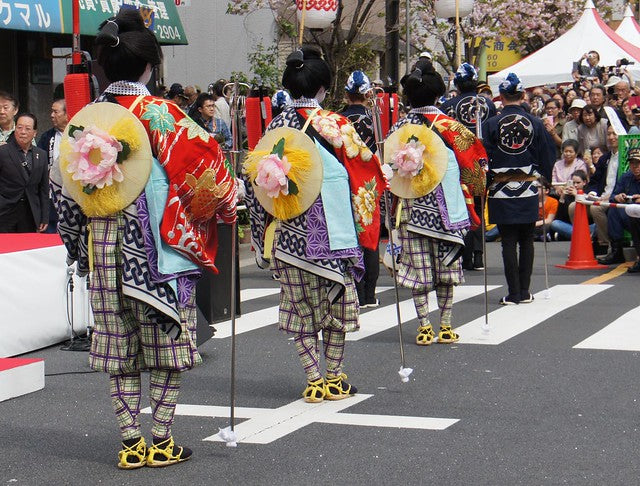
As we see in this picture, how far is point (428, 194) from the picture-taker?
8.41 meters

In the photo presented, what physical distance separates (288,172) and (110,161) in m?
1.53

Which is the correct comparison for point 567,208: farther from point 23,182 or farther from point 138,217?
point 138,217

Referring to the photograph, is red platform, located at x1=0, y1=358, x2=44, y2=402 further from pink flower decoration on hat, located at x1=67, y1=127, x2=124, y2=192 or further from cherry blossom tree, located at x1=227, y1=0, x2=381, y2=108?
cherry blossom tree, located at x1=227, y1=0, x2=381, y2=108

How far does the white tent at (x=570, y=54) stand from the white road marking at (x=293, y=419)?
16900 mm

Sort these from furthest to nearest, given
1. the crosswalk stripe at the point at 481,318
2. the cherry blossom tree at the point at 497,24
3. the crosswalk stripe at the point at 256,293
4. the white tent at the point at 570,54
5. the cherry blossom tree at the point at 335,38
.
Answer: the cherry blossom tree at the point at 497,24
the white tent at the point at 570,54
the cherry blossom tree at the point at 335,38
the crosswalk stripe at the point at 256,293
the crosswalk stripe at the point at 481,318

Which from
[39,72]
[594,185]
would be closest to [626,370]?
[594,185]

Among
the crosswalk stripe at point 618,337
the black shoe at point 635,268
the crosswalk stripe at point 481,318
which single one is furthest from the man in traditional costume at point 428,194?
the black shoe at point 635,268

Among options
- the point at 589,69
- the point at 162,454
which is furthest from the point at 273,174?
the point at 589,69

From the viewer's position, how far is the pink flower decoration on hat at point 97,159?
16.3 feet

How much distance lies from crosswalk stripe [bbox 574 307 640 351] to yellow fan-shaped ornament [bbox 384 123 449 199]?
160cm

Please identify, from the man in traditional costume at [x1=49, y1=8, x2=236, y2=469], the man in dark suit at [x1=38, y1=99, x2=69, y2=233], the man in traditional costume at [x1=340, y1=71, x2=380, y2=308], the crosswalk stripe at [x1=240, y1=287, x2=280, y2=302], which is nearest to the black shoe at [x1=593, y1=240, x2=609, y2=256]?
the man in traditional costume at [x1=340, y1=71, x2=380, y2=308]

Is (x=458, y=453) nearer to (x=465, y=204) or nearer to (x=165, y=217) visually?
(x=165, y=217)

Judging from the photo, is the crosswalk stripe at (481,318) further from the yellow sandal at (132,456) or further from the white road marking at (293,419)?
the yellow sandal at (132,456)

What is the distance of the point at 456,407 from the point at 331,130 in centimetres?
170
